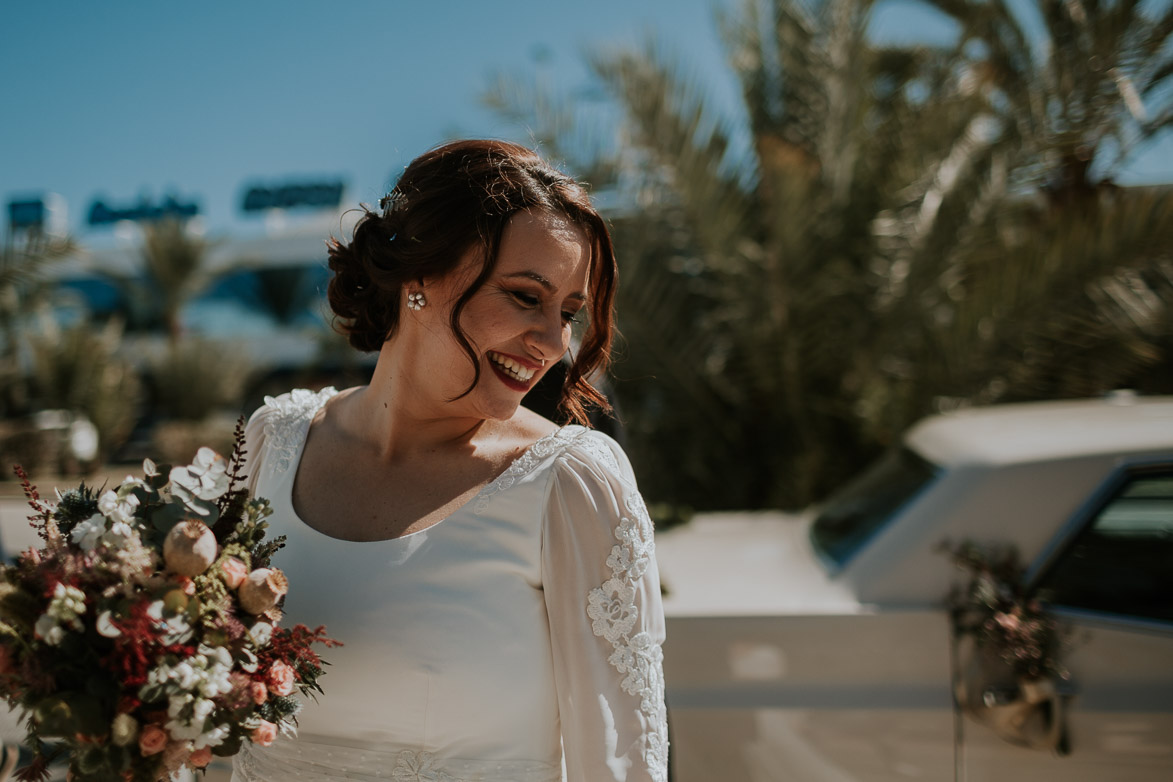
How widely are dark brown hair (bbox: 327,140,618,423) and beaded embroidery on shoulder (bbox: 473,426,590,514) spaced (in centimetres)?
16

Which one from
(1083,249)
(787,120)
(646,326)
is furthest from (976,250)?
(646,326)

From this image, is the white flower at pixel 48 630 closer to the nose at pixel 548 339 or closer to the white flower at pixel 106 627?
the white flower at pixel 106 627

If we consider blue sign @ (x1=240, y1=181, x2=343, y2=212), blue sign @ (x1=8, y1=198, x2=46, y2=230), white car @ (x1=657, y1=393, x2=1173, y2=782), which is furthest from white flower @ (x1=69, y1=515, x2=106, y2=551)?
blue sign @ (x1=240, y1=181, x2=343, y2=212)

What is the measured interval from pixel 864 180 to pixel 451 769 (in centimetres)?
570

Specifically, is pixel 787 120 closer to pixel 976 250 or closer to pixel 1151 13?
pixel 976 250

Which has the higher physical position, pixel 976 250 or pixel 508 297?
pixel 508 297

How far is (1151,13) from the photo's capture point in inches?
220

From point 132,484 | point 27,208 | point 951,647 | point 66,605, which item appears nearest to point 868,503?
point 951,647

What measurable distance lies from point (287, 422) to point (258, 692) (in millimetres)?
807

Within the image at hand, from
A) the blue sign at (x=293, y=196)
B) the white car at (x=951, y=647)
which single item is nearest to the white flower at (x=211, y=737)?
the white car at (x=951, y=647)

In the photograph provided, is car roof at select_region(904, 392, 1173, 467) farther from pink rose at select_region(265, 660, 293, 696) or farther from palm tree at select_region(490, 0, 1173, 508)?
palm tree at select_region(490, 0, 1173, 508)

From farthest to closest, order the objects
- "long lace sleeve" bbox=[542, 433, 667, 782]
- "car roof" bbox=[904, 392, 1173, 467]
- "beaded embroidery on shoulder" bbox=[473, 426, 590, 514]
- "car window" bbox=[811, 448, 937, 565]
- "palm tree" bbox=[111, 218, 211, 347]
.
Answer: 1. "palm tree" bbox=[111, 218, 211, 347]
2. "car window" bbox=[811, 448, 937, 565]
3. "car roof" bbox=[904, 392, 1173, 467]
4. "beaded embroidery on shoulder" bbox=[473, 426, 590, 514]
5. "long lace sleeve" bbox=[542, 433, 667, 782]

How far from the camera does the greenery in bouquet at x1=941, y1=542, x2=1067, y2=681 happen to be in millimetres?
2311

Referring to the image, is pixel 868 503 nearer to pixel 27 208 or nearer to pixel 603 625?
pixel 603 625
